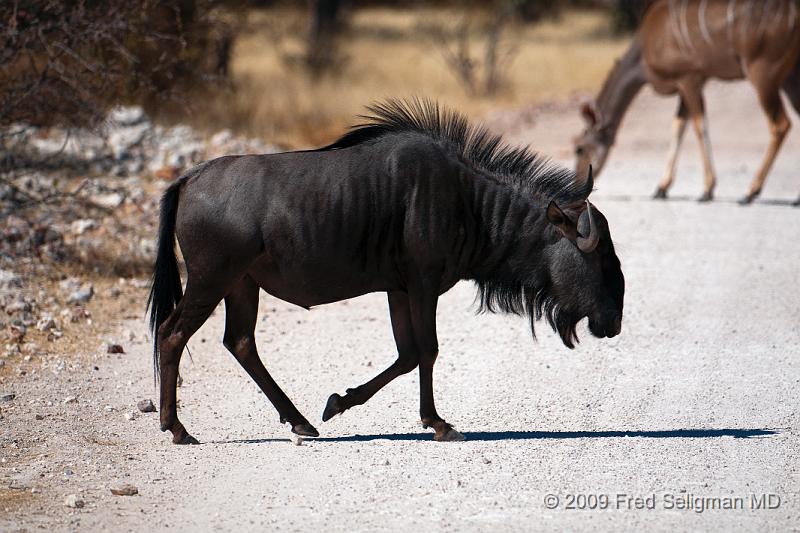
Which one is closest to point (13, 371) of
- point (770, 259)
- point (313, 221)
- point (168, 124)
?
point (313, 221)

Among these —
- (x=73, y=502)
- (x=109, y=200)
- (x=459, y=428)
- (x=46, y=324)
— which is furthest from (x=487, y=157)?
(x=109, y=200)

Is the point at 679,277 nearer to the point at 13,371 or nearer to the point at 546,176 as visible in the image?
the point at 546,176

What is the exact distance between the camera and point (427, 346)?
638 cm

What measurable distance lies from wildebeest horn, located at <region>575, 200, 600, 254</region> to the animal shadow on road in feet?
3.22

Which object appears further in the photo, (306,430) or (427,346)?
(306,430)

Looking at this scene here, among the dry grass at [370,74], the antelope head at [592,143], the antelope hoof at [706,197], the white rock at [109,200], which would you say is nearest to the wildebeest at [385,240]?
the white rock at [109,200]

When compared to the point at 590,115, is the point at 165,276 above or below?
below

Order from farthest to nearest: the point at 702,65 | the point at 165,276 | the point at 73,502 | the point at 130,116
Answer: the point at 130,116 < the point at 702,65 < the point at 165,276 < the point at 73,502

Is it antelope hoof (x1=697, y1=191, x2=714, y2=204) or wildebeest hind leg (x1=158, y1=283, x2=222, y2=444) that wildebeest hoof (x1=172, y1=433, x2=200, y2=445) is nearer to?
wildebeest hind leg (x1=158, y1=283, x2=222, y2=444)

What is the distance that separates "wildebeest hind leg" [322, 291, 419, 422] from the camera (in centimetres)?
650

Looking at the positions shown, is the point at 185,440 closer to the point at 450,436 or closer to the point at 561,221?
the point at 450,436

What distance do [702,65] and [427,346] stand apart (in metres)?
9.23

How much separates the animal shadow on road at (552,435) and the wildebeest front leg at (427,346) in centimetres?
10

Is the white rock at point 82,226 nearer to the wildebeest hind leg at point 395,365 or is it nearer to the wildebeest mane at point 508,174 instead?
the wildebeest mane at point 508,174
